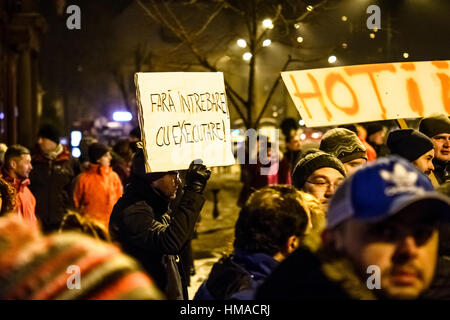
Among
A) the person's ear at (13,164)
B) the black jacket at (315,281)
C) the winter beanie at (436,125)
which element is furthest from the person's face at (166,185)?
the person's ear at (13,164)

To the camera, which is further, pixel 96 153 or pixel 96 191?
pixel 96 153

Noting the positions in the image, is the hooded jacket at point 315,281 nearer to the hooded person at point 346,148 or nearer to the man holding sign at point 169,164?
the man holding sign at point 169,164

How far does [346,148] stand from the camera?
5254 mm

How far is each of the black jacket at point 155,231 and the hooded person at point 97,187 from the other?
3.70 metres

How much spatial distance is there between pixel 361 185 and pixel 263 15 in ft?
31.8

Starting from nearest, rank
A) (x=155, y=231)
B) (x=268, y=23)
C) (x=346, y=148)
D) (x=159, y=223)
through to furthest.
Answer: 1. (x=155, y=231)
2. (x=159, y=223)
3. (x=346, y=148)
4. (x=268, y=23)

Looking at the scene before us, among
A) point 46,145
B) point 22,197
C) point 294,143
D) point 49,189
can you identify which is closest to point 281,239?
point 22,197

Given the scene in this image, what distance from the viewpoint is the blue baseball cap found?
182 centimetres

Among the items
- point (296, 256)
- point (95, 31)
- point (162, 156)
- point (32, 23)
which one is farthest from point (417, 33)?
point (95, 31)

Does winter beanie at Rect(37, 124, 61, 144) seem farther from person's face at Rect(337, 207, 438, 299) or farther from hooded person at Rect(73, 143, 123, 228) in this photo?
person's face at Rect(337, 207, 438, 299)

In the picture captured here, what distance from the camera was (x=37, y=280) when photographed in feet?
4.98

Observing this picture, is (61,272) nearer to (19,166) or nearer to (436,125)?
(436,125)

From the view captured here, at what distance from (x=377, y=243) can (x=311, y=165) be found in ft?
8.48

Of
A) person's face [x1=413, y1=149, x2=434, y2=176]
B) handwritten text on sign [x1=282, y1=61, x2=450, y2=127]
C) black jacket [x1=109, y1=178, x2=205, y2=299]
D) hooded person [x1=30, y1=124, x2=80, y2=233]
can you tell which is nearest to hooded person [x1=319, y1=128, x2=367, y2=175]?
handwritten text on sign [x1=282, y1=61, x2=450, y2=127]
